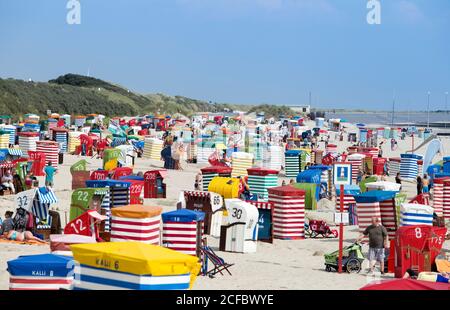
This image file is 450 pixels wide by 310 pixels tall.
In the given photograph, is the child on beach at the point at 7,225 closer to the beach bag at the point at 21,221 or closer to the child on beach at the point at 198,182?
the beach bag at the point at 21,221

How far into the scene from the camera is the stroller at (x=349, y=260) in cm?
Result: 1196

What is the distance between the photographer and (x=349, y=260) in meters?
→ 12.0

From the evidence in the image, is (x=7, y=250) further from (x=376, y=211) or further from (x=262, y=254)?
(x=376, y=211)

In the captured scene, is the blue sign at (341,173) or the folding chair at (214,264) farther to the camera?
the blue sign at (341,173)

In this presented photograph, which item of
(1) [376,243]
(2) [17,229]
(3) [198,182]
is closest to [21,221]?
(2) [17,229]

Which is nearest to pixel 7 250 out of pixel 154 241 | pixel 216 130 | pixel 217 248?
pixel 154 241

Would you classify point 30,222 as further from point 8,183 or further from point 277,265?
point 8,183

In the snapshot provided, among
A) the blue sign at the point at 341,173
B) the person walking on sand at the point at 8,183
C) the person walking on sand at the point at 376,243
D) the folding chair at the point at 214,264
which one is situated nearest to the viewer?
the folding chair at the point at 214,264

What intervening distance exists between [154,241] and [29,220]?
2.87 m

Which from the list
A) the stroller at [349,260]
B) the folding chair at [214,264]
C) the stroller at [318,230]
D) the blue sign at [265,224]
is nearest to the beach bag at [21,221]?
the folding chair at [214,264]

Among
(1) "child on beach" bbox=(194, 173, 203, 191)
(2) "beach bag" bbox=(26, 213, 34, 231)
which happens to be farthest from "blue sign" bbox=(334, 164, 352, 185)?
(1) "child on beach" bbox=(194, 173, 203, 191)

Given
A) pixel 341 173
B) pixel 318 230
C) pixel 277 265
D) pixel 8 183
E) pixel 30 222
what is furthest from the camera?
pixel 8 183

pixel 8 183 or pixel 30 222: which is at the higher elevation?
pixel 8 183

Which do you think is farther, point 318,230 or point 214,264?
point 318,230
